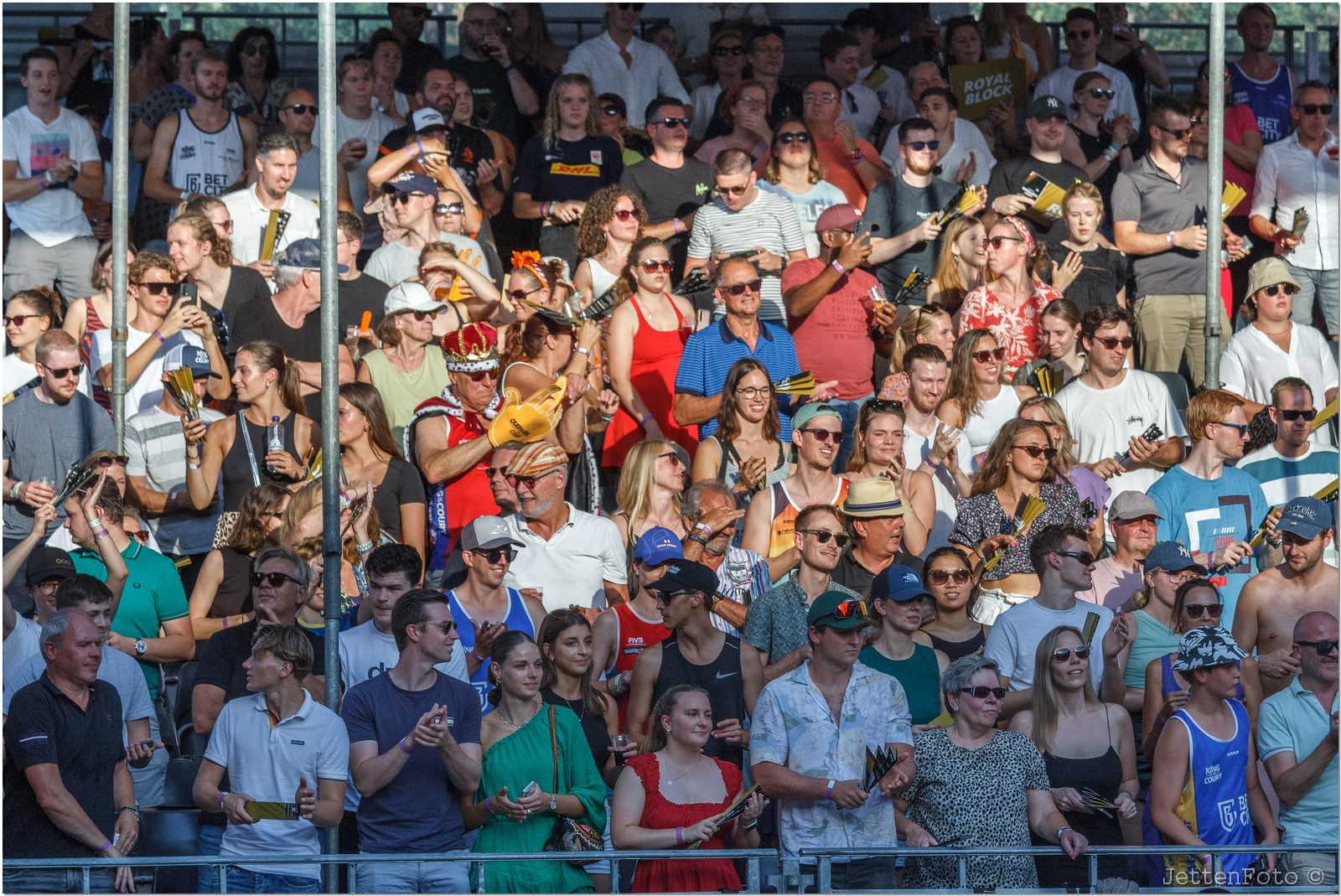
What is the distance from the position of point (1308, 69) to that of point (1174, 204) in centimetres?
343

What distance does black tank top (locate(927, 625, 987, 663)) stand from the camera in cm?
812

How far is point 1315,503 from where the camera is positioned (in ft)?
27.7

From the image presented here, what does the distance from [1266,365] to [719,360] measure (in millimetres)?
2966

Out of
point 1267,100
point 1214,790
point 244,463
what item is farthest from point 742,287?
point 1267,100

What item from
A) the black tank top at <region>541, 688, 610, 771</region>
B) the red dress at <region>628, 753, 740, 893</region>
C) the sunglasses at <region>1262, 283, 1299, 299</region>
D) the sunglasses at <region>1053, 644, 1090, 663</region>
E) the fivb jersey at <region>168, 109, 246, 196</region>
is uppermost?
the fivb jersey at <region>168, 109, 246, 196</region>

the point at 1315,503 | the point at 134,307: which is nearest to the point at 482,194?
the point at 134,307

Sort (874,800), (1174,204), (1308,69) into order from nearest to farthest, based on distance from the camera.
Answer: (874,800)
(1174,204)
(1308,69)

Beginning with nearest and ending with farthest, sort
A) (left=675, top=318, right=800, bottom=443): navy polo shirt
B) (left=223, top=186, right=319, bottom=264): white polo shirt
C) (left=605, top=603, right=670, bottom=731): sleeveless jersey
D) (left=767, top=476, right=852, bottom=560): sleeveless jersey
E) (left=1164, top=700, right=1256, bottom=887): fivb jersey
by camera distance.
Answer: (left=1164, top=700, right=1256, bottom=887): fivb jersey → (left=605, top=603, right=670, bottom=731): sleeveless jersey → (left=767, top=476, right=852, bottom=560): sleeveless jersey → (left=675, top=318, right=800, bottom=443): navy polo shirt → (left=223, top=186, right=319, bottom=264): white polo shirt

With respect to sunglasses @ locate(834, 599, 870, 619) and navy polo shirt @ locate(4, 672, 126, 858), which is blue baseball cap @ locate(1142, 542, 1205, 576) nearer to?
sunglasses @ locate(834, 599, 870, 619)

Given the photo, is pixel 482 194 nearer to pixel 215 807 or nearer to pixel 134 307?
pixel 134 307

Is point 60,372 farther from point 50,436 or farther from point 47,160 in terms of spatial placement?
point 47,160

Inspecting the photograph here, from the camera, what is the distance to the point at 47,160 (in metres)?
11.5

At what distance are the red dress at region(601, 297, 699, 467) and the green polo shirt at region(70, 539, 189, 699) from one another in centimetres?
249

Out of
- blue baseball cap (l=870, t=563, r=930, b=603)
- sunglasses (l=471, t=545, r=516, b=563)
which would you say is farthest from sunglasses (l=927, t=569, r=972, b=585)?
sunglasses (l=471, t=545, r=516, b=563)
